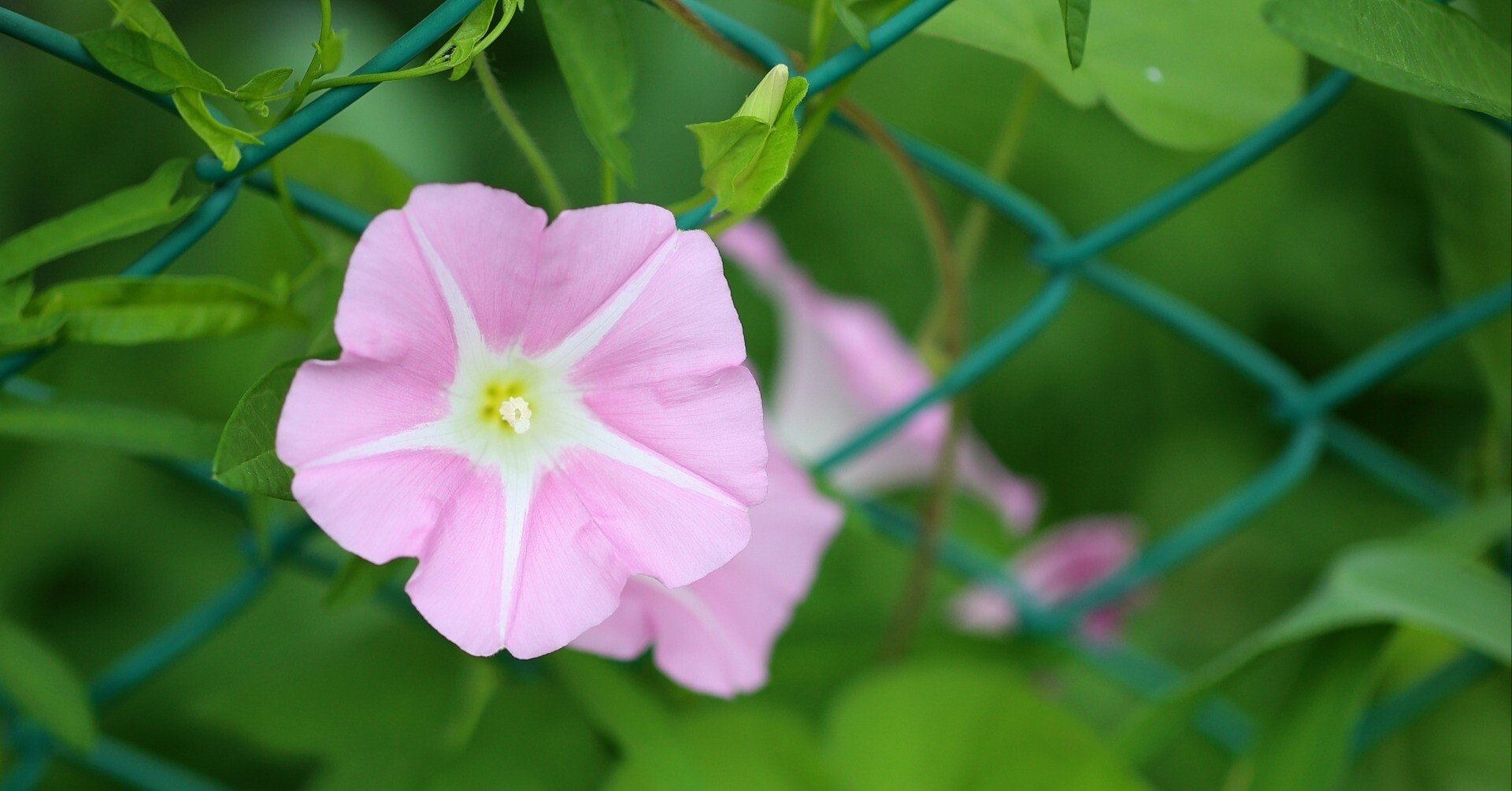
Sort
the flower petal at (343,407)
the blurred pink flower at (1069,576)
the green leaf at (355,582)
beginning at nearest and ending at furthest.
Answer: the flower petal at (343,407) < the green leaf at (355,582) < the blurred pink flower at (1069,576)

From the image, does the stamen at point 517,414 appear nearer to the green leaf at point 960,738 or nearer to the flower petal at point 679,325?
the flower petal at point 679,325

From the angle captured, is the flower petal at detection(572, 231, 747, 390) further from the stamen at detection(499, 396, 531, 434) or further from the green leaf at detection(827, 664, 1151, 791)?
the green leaf at detection(827, 664, 1151, 791)

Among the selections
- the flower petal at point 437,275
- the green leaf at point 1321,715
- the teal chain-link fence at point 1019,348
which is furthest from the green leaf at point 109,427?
the green leaf at point 1321,715

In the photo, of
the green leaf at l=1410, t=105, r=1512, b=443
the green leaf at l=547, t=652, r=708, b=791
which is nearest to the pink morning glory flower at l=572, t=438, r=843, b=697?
the green leaf at l=547, t=652, r=708, b=791

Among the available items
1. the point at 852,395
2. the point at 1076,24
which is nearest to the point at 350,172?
the point at 1076,24

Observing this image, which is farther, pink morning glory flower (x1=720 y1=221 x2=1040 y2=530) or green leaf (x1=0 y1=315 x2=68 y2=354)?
pink morning glory flower (x1=720 y1=221 x2=1040 y2=530)

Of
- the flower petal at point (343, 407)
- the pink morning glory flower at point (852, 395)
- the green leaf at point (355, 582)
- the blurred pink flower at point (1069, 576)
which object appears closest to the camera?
the flower petal at point (343, 407)

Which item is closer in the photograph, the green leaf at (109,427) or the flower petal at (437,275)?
the flower petal at (437,275)
